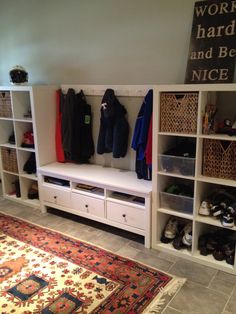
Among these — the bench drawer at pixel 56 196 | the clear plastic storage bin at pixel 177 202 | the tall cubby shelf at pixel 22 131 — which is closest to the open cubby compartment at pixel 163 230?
the clear plastic storage bin at pixel 177 202

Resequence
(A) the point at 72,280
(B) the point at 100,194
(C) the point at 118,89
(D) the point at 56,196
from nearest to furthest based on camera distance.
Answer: (A) the point at 72,280
(B) the point at 100,194
(C) the point at 118,89
(D) the point at 56,196

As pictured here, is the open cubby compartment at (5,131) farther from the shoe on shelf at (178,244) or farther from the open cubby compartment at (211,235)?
the open cubby compartment at (211,235)

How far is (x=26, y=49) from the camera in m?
3.67

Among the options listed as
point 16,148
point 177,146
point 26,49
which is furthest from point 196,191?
point 26,49

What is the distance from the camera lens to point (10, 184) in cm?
376

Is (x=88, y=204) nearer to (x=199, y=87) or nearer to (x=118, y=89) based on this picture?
(x=118, y=89)

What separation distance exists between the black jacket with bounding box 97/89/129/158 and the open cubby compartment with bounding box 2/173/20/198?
4.74 feet

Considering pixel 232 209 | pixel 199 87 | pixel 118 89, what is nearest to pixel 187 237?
pixel 232 209

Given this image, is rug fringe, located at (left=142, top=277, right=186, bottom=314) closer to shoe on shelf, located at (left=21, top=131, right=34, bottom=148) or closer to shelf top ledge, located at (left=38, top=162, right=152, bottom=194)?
shelf top ledge, located at (left=38, top=162, right=152, bottom=194)

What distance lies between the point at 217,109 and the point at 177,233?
115 cm

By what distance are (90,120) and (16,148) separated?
96 cm

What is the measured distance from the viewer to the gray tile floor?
6.20 ft

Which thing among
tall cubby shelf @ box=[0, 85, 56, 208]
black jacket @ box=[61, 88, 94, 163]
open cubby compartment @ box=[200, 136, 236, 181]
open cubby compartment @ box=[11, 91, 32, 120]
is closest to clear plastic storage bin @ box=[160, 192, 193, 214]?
open cubby compartment @ box=[200, 136, 236, 181]

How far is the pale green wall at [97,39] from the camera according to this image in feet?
8.51
